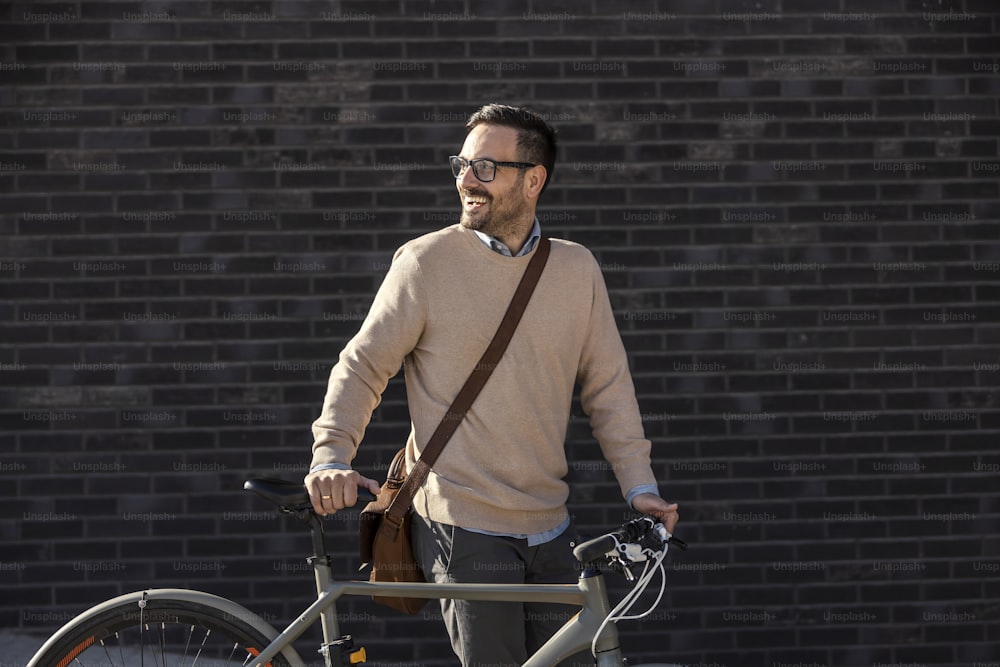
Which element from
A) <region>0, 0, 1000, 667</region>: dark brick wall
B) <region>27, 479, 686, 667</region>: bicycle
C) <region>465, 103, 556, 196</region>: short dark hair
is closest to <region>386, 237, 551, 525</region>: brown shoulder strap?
<region>27, 479, 686, 667</region>: bicycle

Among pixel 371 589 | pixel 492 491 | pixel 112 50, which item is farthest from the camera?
pixel 112 50

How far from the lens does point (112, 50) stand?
17.2 ft

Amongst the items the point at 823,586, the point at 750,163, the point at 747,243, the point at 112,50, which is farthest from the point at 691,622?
the point at 112,50

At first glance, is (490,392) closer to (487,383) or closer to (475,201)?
(487,383)

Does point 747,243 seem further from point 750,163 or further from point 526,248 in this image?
point 526,248

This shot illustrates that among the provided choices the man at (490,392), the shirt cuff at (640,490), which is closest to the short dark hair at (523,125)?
the man at (490,392)

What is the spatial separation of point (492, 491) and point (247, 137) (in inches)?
106

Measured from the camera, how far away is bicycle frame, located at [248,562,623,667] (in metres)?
3.02

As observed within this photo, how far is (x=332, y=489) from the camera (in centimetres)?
297

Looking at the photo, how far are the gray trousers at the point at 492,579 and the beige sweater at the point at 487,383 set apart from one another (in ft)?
0.17

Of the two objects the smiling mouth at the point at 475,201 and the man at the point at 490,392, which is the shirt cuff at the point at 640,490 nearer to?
the man at the point at 490,392

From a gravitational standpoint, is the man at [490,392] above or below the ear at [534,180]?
below

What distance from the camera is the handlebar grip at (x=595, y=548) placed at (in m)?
2.92

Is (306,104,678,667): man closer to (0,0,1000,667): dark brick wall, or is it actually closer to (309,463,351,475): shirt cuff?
(309,463,351,475): shirt cuff
